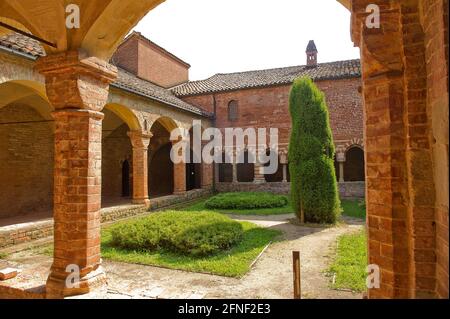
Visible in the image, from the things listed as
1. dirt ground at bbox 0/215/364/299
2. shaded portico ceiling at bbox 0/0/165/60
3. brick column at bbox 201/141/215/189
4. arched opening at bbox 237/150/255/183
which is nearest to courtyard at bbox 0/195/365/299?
dirt ground at bbox 0/215/364/299

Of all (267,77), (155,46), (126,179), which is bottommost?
(126,179)

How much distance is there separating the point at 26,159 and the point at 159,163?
899cm

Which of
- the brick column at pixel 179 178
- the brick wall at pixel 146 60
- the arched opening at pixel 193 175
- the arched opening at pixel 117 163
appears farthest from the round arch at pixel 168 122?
the brick wall at pixel 146 60

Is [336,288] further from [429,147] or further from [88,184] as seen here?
[88,184]

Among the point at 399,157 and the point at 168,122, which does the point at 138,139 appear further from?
the point at 399,157

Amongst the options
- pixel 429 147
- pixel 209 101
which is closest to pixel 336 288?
pixel 429 147

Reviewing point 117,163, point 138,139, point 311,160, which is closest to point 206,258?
point 311,160

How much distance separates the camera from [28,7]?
3445 mm

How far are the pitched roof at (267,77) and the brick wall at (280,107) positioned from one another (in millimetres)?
321

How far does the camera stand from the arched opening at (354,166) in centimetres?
1788

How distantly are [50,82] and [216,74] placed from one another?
64.2 feet

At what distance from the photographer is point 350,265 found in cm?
502
